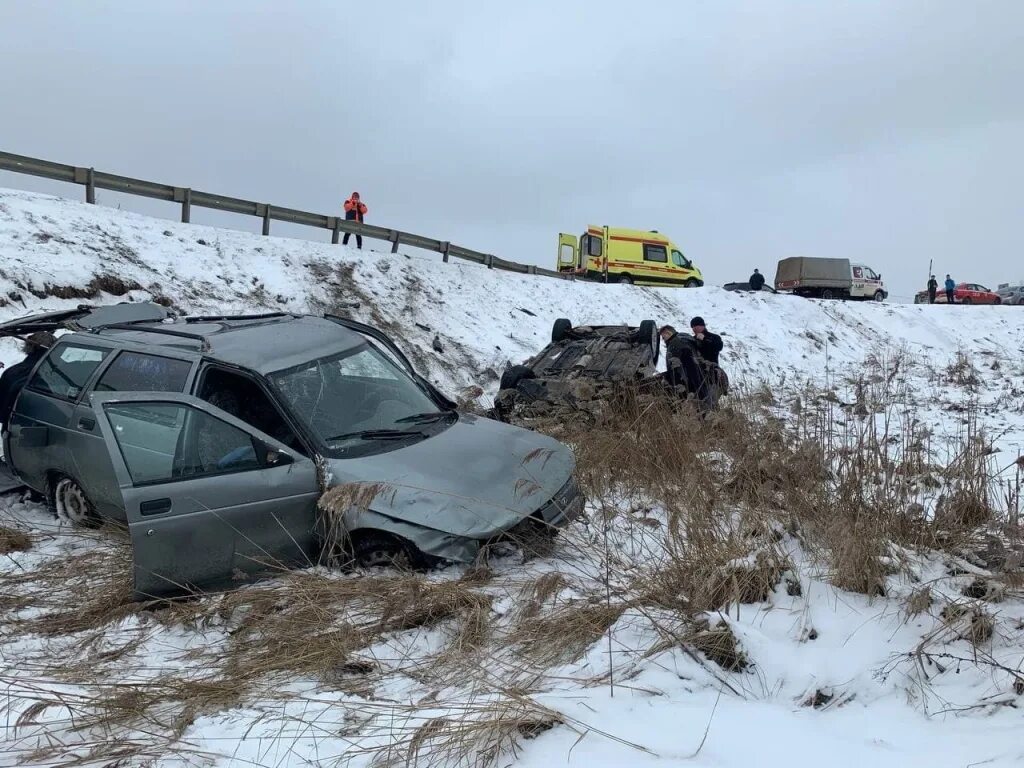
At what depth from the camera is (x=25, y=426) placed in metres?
6.09

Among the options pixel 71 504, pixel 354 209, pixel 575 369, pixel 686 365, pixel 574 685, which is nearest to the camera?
pixel 574 685

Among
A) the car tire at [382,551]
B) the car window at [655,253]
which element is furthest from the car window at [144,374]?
the car window at [655,253]

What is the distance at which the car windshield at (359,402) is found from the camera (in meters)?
4.84

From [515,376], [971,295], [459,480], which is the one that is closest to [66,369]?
[459,480]

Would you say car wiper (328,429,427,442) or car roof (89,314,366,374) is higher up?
car roof (89,314,366,374)

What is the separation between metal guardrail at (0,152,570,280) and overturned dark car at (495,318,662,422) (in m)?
9.22

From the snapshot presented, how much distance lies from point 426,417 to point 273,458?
119 cm

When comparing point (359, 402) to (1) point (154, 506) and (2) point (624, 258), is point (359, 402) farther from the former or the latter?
(2) point (624, 258)

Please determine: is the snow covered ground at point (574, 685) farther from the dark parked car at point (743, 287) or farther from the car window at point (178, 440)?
the dark parked car at point (743, 287)

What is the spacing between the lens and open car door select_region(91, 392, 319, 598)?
14.0 ft

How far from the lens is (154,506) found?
168 inches

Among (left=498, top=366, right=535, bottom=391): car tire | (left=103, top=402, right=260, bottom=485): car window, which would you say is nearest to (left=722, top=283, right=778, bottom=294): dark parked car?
(left=498, top=366, right=535, bottom=391): car tire

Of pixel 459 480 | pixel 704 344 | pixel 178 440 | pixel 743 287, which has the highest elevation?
pixel 743 287

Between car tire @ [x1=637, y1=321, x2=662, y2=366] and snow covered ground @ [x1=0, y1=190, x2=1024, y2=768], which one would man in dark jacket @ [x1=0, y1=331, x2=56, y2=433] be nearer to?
snow covered ground @ [x1=0, y1=190, x2=1024, y2=768]
